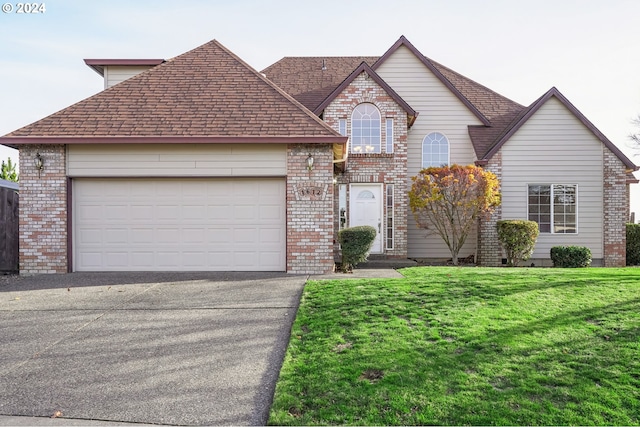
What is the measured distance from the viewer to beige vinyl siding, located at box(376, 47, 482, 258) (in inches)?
593

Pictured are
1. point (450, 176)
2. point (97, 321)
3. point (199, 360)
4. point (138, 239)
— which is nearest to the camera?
point (199, 360)

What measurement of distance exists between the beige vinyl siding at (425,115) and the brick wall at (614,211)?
411 cm

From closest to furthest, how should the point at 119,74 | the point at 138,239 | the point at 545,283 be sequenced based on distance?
the point at 545,283 < the point at 138,239 < the point at 119,74

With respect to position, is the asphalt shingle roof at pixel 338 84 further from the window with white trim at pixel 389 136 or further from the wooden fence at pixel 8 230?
the wooden fence at pixel 8 230

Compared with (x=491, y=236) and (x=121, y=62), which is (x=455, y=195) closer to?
(x=491, y=236)

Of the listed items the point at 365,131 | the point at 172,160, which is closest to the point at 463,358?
the point at 172,160

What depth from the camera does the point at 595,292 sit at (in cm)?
734

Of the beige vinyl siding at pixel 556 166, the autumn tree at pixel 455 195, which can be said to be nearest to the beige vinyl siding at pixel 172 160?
the autumn tree at pixel 455 195

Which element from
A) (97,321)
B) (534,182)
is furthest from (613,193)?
(97,321)

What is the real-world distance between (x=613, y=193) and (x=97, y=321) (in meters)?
14.8

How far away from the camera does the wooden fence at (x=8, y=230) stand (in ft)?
34.8

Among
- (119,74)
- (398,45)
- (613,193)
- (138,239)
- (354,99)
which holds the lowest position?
(138,239)

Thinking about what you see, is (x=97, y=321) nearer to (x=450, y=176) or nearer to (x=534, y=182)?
(x=450, y=176)

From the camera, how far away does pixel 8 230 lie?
1084 centimetres
